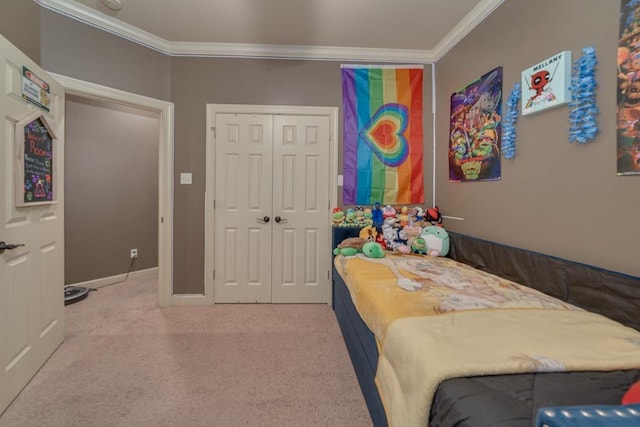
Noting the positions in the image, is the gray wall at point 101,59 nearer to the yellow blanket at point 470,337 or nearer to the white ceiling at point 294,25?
the white ceiling at point 294,25

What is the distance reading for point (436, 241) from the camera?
2605 millimetres

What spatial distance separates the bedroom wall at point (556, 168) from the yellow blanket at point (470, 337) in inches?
14.5

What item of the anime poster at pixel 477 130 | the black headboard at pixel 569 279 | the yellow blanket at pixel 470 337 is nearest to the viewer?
the yellow blanket at pixel 470 337

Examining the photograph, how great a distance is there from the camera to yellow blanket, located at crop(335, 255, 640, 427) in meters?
→ 0.93

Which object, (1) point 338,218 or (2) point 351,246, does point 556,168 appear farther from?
(1) point 338,218

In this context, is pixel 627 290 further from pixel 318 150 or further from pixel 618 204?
pixel 318 150

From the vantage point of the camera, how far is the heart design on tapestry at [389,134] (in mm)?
3092

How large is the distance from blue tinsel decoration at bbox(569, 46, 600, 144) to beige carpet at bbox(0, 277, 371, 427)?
1815mm

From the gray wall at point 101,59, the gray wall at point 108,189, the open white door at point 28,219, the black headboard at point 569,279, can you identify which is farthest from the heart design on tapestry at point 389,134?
the gray wall at point 108,189

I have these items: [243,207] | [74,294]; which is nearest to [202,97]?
[243,207]

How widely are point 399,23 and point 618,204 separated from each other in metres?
2.12

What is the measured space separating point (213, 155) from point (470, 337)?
2.76 m

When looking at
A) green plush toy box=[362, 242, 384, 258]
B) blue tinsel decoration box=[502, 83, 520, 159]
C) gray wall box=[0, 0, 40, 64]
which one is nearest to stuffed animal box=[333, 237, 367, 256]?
green plush toy box=[362, 242, 384, 258]

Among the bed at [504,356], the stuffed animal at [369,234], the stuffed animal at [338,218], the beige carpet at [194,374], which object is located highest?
the stuffed animal at [338,218]
